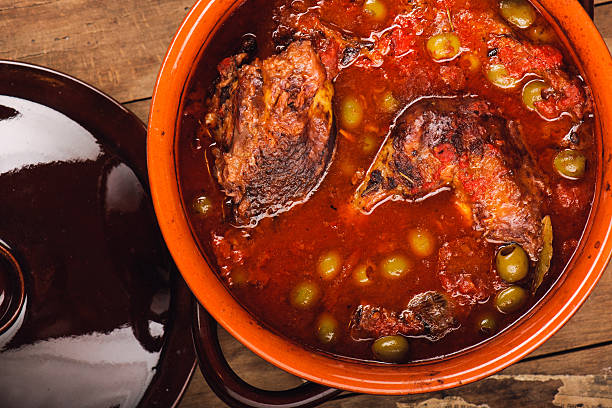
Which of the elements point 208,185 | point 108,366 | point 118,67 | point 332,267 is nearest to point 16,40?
point 118,67

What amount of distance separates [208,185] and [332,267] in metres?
0.58

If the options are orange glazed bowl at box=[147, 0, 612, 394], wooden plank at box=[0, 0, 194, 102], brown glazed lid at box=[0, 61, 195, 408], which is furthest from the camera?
wooden plank at box=[0, 0, 194, 102]

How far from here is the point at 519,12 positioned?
2264 mm

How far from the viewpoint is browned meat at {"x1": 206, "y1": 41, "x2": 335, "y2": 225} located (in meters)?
2.15

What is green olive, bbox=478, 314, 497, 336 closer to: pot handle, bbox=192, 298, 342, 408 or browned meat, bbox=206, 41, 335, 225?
pot handle, bbox=192, 298, 342, 408

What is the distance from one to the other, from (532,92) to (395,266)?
0.85 meters

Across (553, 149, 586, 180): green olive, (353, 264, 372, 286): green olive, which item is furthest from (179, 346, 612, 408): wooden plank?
(553, 149, 586, 180): green olive

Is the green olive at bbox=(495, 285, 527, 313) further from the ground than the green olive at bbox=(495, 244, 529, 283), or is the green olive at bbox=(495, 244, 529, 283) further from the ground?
the green olive at bbox=(495, 244, 529, 283)

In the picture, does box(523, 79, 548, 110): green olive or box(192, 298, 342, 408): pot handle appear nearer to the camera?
box(192, 298, 342, 408): pot handle

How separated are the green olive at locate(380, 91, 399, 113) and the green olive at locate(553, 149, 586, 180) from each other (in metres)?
0.65

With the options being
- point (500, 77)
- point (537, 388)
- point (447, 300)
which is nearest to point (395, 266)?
point (447, 300)

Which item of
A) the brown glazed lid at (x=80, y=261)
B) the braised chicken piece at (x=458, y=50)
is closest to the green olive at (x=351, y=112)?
the braised chicken piece at (x=458, y=50)

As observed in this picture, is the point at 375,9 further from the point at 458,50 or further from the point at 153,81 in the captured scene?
the point at 153,81

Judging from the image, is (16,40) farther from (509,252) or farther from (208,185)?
(509,252)
